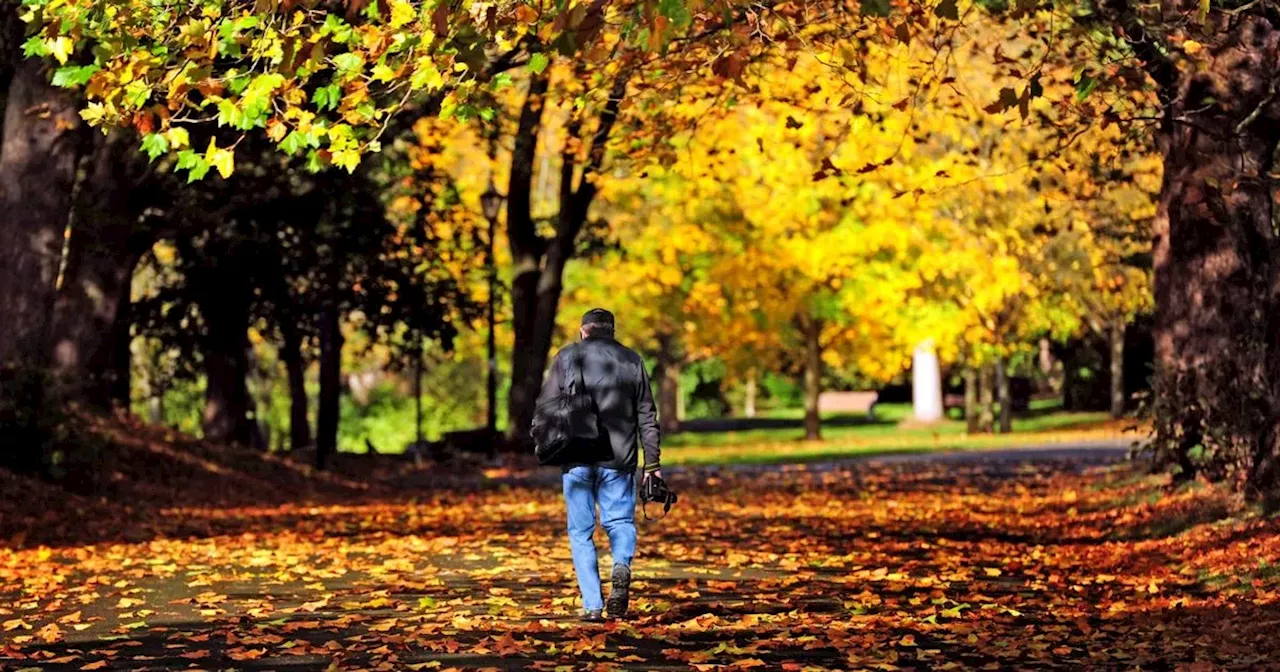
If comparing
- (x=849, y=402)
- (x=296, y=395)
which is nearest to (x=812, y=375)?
(x=296, y=395)

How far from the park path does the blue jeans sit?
299 millimetres

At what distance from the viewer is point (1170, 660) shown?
11.4 meters

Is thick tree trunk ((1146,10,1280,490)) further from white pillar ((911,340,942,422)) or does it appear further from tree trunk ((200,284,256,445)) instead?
white pillar ((911,340,942,422))

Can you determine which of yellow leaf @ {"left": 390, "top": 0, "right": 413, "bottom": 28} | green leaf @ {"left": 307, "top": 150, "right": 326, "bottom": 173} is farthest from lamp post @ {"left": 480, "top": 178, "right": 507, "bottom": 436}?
yellow leaf @ {"left": 390, "top": 0, "right": 413, "bottom": 28}

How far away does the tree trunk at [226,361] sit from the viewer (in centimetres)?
4041

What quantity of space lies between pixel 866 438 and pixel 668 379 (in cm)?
1124

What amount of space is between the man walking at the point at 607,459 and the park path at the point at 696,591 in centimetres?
34

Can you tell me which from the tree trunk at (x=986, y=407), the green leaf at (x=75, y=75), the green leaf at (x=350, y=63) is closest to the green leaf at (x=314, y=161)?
the green leaf at (x=350, y=63)

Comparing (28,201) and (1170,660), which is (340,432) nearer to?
(28,201)

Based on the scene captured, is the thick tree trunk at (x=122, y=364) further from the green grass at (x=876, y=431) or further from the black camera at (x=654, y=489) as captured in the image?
the green grass at (x=876, y=431)

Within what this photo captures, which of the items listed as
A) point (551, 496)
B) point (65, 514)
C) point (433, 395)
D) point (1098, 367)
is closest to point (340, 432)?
point (433, 395)

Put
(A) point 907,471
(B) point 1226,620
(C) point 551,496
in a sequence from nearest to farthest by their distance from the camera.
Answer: (B) point 1226,620
(C) point 551,496
(A) point 907,471

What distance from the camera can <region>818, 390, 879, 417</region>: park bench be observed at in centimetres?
7958

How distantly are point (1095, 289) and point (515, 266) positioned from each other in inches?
715
